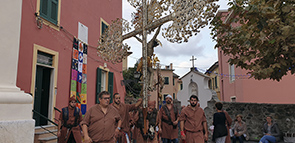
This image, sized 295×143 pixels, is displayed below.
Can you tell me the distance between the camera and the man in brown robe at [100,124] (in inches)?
161

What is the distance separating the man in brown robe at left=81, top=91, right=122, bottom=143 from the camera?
408 cm

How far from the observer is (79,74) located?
10.2 m

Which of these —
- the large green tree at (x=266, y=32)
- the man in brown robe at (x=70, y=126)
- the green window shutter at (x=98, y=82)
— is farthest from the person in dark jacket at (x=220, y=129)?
the green window shutter at (x=98, y=82)

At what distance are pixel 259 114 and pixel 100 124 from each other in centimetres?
933

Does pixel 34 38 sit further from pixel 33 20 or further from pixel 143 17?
pixel 143 17

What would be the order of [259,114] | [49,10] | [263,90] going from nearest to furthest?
[49,10]
[259,114]
[263,90]

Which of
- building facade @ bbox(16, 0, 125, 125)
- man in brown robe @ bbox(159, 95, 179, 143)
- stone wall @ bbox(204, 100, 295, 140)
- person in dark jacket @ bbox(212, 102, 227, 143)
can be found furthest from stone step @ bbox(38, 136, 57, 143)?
stone wall @ bbox(204, 100, 295, 140)

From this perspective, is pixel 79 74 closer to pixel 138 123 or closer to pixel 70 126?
pixel 70 126

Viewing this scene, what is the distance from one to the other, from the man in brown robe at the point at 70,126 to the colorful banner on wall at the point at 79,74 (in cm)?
405

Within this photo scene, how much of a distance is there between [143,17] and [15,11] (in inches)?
88.6

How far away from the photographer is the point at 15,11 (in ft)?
14.0

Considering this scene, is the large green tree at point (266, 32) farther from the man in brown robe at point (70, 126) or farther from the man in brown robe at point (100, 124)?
the man in brown robe at point (70, 126)

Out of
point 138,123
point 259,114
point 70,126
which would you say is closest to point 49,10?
point 70,126

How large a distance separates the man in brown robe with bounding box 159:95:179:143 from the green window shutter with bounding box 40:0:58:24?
5.22m
